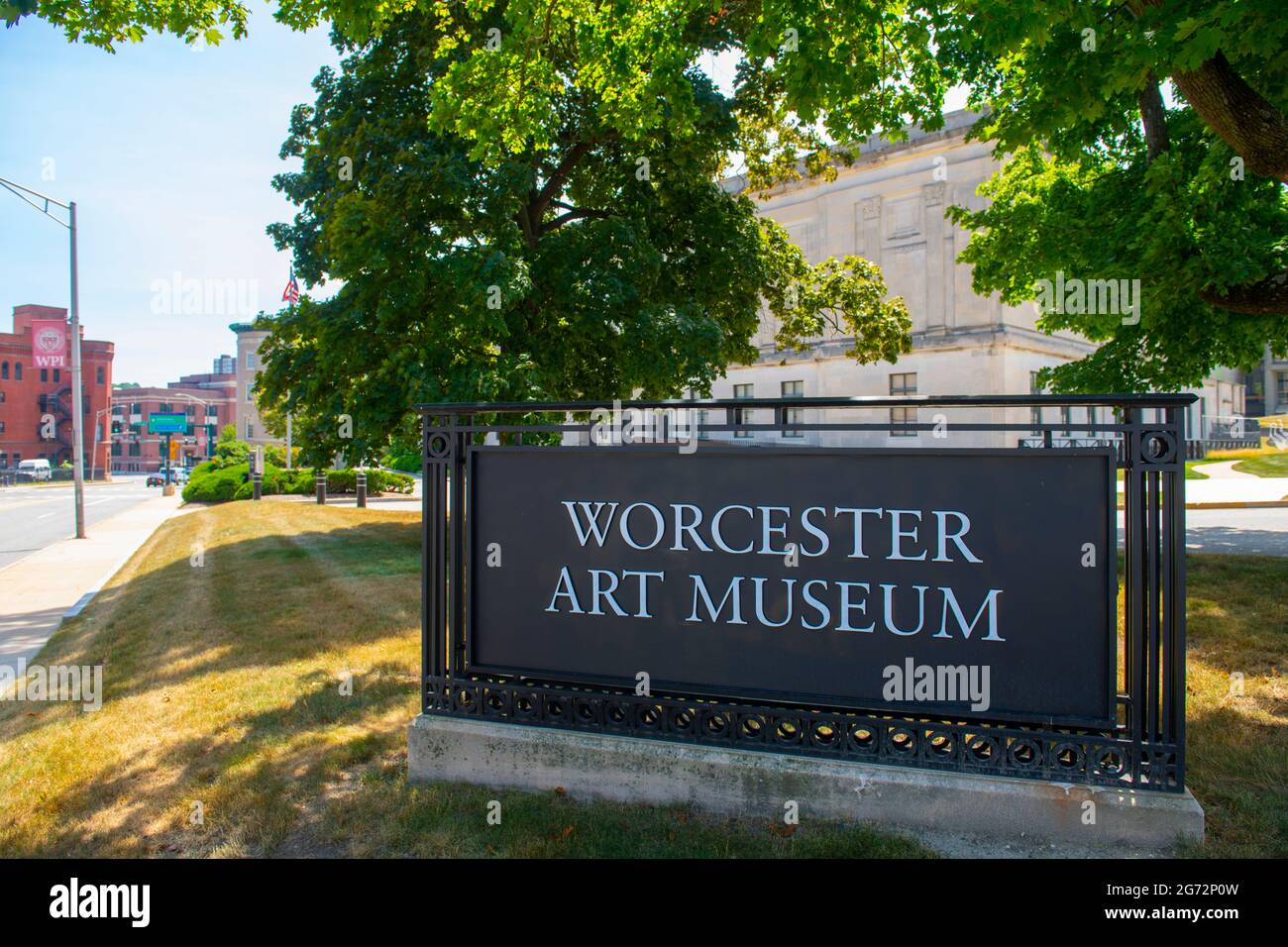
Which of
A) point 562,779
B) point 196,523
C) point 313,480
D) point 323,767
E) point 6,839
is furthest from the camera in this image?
point 313,480

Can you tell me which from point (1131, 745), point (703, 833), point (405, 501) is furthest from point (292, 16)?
point (405, 501)

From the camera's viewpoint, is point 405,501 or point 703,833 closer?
point 703,833

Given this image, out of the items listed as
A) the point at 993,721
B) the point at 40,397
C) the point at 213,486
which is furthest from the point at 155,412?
the point at 993,721

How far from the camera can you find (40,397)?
87000 mm

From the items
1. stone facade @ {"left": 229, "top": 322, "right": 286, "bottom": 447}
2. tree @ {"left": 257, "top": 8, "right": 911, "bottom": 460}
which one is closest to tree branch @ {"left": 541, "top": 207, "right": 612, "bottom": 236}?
tree @ {"left": 257, "top": 8, "right": 911, "bottom": 460}

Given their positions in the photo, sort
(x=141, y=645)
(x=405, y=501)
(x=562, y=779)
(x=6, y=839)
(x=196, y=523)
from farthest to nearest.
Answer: (x=405, y=501) < (x=196, y=523) < (x=141, y=645) < (x=562, y=779) < (x=6, y=839)

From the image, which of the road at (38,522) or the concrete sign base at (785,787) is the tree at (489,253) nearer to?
the road at (38,522)

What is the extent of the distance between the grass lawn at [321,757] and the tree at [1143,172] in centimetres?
361

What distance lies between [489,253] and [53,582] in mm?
8947

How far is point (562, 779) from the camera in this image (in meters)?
4.29

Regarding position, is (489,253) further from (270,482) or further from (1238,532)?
(270,482)

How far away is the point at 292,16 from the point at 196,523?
17266 millimetres

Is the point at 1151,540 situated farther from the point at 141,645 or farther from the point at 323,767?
the point at 141,645

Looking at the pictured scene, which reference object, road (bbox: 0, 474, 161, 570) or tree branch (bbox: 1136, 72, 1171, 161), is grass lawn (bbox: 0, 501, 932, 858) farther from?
road (bbox: 0, 474, 161, 570)
